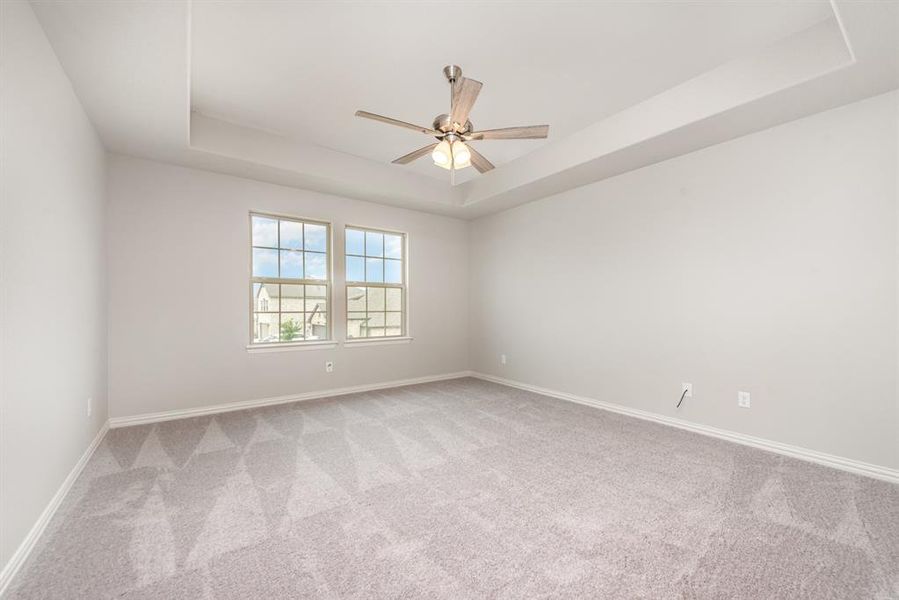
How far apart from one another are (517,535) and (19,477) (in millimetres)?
2192

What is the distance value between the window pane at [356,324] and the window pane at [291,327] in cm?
56

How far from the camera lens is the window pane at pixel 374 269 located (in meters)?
4.98

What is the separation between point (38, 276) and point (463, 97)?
93.3 inches

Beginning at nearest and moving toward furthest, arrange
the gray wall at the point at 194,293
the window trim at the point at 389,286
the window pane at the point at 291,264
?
the gray wall at the point at 194,293
the window pane at the point at 291,264
the window trim at the point at 389,286

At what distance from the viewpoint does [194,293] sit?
3.78 metres

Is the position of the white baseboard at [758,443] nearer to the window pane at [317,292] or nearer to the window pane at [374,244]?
the window pane at [374,244]

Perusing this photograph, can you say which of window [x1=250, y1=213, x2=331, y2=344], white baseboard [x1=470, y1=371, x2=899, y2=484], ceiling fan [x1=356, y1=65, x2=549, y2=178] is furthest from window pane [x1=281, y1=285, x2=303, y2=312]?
white baseboard [x1=470, y1=371, x2=899, y2=484]

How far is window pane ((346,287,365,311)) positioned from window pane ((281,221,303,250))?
79 centimetres

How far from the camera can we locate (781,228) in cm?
284

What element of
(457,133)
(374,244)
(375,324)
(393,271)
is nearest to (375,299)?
(375,324)

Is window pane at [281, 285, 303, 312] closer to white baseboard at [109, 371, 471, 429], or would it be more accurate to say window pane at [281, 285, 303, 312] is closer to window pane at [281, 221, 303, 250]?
window pane at [281, 221, 303, 250]

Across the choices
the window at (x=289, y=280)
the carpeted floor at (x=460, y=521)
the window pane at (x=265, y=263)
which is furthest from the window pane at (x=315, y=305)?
the carpeted floor at (x=460, y=521)

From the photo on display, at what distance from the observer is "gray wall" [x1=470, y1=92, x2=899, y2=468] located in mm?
2484

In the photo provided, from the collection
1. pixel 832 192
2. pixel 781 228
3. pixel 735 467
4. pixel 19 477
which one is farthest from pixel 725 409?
pixel 19 477
